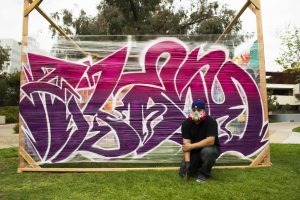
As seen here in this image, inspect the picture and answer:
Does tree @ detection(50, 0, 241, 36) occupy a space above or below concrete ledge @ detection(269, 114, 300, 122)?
above

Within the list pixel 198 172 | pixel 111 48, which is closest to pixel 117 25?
pixel 111 48

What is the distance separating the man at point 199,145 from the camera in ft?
19.4

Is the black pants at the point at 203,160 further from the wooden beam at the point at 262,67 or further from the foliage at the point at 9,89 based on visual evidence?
the foliage at the point at 9,89

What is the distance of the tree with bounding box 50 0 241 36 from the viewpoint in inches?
768

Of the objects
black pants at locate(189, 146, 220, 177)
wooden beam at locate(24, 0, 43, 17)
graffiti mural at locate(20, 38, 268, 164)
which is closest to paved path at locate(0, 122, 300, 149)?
graffiti mural at locate(20, 38, 268, 164)

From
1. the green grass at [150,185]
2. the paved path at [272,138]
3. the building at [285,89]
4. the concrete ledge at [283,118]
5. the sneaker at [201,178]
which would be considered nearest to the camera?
the green grass at [150,185]

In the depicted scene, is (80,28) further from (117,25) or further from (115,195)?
(115,195)

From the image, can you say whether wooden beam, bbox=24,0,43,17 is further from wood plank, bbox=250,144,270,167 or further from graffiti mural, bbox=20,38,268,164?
wood plank, bbox=250,144,270,167

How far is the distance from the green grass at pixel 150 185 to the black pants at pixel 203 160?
20 centimetres

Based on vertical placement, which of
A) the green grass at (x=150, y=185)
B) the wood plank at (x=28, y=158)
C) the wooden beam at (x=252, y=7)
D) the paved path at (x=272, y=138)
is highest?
the wooden beam at (x=252, y=7)

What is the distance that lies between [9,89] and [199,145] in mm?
32630

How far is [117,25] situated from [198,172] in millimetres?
14537

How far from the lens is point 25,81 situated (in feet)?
22.2

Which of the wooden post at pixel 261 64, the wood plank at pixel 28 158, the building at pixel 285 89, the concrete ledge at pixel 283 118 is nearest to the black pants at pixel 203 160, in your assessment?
the wooden post at pixel 261 64
